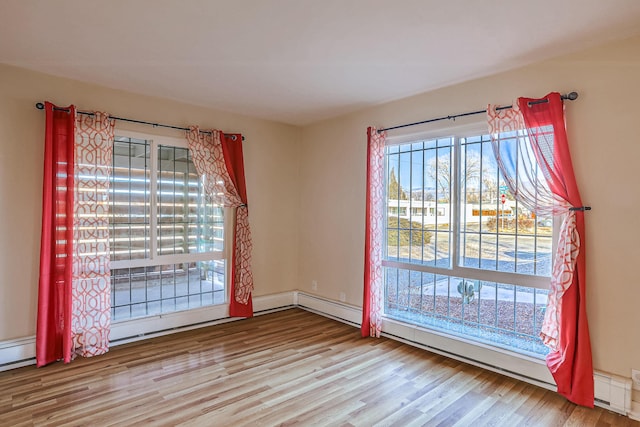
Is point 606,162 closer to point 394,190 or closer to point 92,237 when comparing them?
point 394,190

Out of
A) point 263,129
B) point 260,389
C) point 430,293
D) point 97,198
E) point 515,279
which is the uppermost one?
point 263,129

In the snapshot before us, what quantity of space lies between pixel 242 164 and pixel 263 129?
0.67 meters

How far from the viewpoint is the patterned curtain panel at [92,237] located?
3.27 m

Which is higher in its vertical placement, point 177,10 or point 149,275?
point 177,10

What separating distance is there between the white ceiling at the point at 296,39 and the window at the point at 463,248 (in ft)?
2.57

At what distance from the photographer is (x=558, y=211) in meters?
2.68

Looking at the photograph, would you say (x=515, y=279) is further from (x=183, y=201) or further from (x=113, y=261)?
(x=113, y=261)

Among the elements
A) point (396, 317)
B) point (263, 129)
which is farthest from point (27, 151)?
point (396, 317)

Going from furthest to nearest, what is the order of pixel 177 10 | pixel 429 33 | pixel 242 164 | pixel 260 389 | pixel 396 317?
1. pixel 242 164
2. pixel 396 317
3. pixel 260 389
4. pixel 429 33
5. pixel 177 10

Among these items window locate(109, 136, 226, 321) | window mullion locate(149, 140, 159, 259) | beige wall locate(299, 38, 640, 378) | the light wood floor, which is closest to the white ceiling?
beige wall locate(299, 38, 640, 378)

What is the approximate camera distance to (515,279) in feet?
9.87

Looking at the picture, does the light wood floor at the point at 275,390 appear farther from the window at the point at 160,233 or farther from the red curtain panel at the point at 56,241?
the window at the point at 160,233

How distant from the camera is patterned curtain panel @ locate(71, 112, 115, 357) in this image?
10.7ft

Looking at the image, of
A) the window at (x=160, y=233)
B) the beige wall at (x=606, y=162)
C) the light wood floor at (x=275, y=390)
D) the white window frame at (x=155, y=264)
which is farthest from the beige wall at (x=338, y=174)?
the light wood floor at (x=275, y=390)
